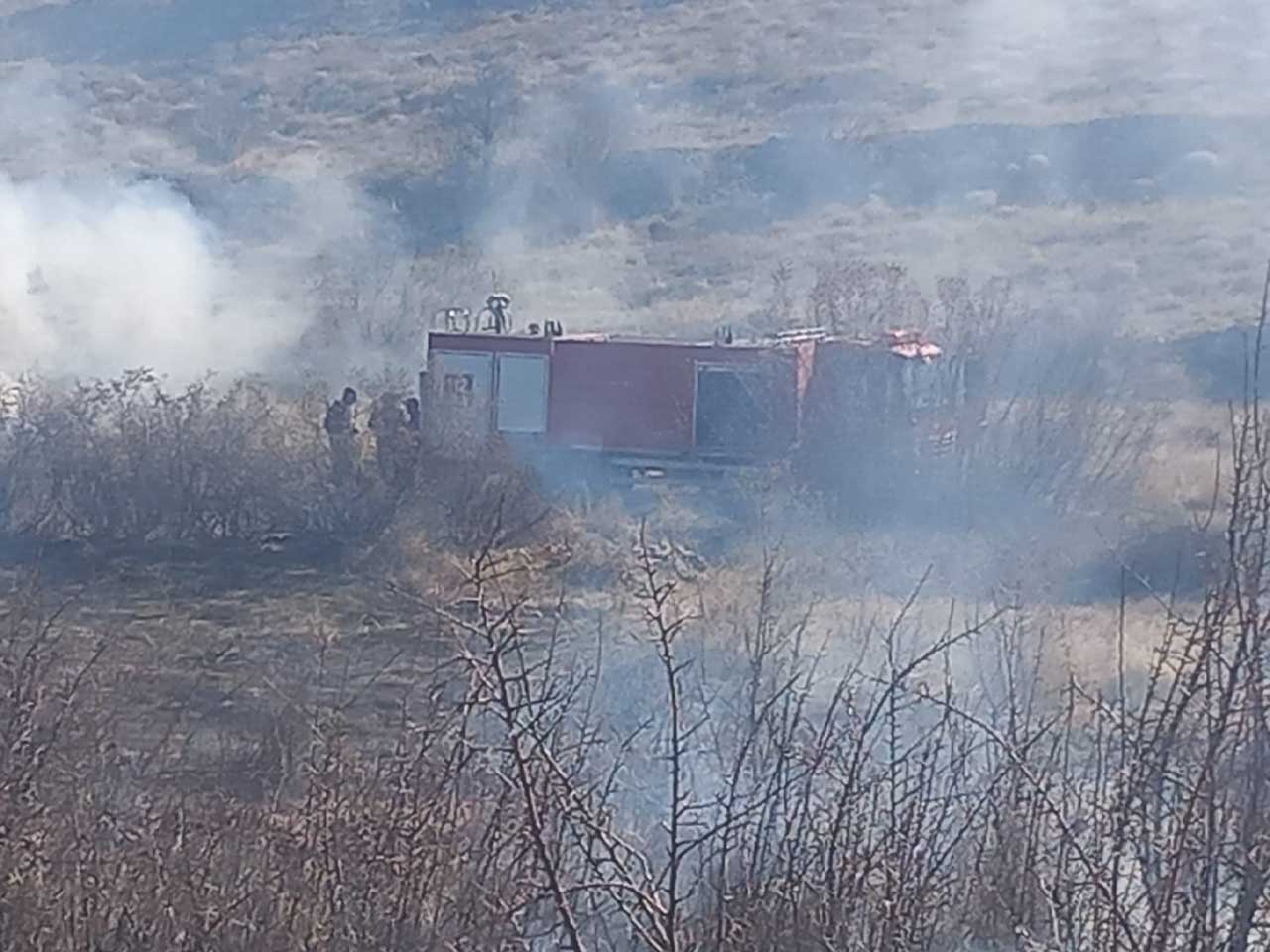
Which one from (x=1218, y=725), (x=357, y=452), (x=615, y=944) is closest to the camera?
(x=1218, y=725)

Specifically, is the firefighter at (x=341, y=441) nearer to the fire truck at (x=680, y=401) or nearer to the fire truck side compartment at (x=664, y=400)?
the fire truck at (x=680, y=401)

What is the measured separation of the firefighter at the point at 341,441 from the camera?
669 inches

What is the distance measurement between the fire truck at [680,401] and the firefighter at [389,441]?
1.20 feet

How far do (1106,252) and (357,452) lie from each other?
18.0 m

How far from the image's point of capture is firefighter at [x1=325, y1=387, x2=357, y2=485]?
16984 millimetres

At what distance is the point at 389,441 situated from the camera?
1691 centimetres

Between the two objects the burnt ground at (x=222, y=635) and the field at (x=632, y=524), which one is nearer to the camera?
the field at (x=632, y=524)

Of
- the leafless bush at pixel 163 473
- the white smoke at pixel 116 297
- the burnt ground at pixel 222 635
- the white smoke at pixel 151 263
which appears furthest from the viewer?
the white smoke at pixel 151 263

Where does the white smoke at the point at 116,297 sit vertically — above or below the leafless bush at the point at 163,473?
above

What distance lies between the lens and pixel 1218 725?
3.63 meters

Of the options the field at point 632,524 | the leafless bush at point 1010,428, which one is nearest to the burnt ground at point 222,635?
the field at point 632,524

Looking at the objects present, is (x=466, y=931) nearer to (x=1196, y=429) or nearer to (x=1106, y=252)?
(x=1196, y=429)

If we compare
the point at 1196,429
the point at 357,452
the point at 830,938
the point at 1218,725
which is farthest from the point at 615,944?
the point at 1196,429

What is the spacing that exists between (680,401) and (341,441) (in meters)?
3.36
